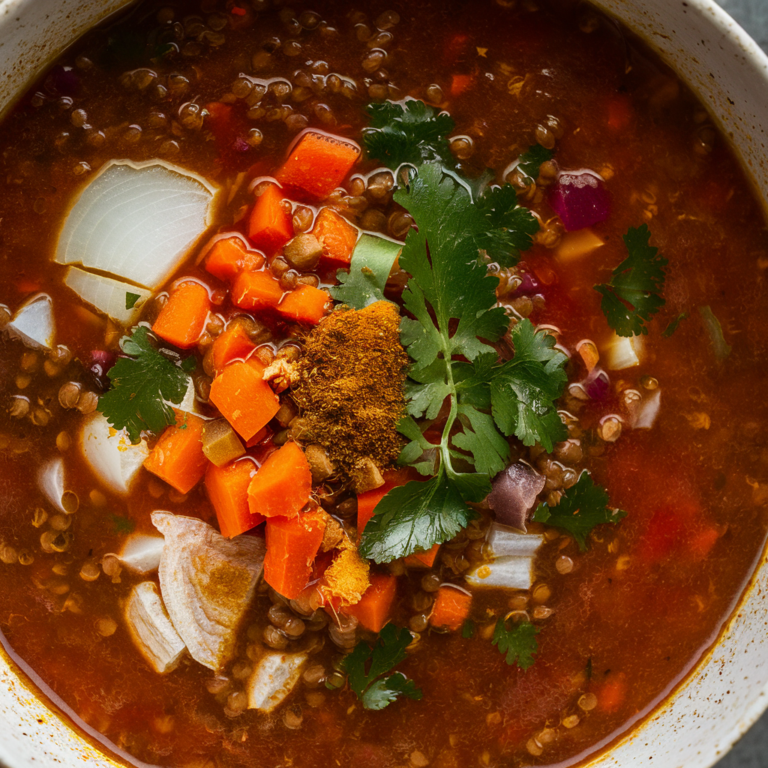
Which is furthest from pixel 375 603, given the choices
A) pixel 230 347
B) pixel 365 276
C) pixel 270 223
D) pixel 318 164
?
pixel 318 164

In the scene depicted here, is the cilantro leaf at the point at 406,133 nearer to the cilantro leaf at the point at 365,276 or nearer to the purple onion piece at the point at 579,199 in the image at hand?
the cilantro leaf at the point at 365,276

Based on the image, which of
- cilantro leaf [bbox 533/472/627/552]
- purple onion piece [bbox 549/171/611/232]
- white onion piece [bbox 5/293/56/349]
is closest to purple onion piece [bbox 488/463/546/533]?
cilantro leaf [bbox 533/472/627/552]

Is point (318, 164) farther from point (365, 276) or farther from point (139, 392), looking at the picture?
point (139, 392)

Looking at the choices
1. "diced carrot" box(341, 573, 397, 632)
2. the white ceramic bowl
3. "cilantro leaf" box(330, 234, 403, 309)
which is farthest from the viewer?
"diced carrot" box(341, 573, 397, 632)

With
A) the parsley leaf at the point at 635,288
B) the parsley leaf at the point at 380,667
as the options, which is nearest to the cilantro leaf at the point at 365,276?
the parsley leaf at the point at 635,288

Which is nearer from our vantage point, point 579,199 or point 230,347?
point 230,347

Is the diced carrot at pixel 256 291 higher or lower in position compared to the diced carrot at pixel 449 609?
higher

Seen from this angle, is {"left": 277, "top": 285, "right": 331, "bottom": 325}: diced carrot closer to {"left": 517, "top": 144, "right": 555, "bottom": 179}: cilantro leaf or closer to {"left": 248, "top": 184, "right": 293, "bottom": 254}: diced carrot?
{"left": 248, "top": 184, "right": 293, "bottom": 254}: diced carrot
